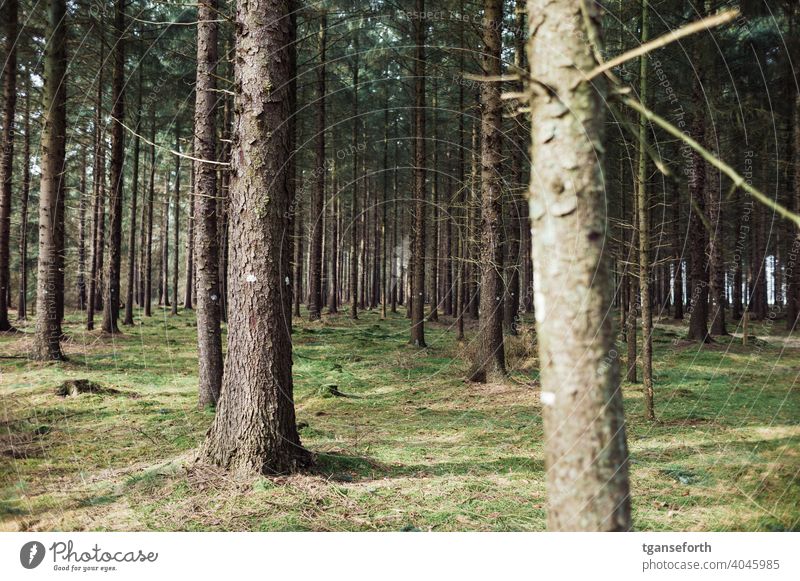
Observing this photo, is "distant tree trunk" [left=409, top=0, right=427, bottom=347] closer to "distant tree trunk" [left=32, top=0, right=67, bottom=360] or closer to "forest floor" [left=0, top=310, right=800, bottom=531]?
"forest floor" [left=0, top=310, right=800, bottom=531]

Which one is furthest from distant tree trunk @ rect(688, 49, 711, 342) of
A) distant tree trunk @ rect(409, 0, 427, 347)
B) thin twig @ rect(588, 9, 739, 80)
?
thin twig @ rect(588, 9, 739, 80)

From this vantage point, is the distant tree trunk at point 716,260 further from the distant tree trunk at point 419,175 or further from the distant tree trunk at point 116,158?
the distant tree trunk at point 116,158

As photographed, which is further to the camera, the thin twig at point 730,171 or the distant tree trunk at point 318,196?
the distant tree trunk at point 318,196

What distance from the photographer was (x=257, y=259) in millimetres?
4570

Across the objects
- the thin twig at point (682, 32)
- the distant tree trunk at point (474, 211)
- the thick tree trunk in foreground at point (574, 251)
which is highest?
the distant tree trunk at point (474, 211)

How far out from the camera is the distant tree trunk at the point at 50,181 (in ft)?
33.6

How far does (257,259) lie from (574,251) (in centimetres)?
329

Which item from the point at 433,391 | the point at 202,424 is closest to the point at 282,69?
the point at 202,424

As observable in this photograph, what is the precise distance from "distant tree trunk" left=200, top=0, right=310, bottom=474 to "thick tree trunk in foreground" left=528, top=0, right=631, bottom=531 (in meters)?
3.12

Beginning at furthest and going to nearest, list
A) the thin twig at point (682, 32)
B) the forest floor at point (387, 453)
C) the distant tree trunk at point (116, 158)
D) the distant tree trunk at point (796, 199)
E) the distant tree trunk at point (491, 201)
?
the distant tree trunk at point (116, 158)
the distant tree trunk at point (491, 201)
the distant tree trunk at point (796, 199)
the forest floor at point (387, 453)
the thin twig at point (682, 32)

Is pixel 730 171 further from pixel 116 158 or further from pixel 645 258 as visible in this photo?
pixel 116 158

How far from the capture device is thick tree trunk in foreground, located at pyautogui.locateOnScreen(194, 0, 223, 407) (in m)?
7.08
